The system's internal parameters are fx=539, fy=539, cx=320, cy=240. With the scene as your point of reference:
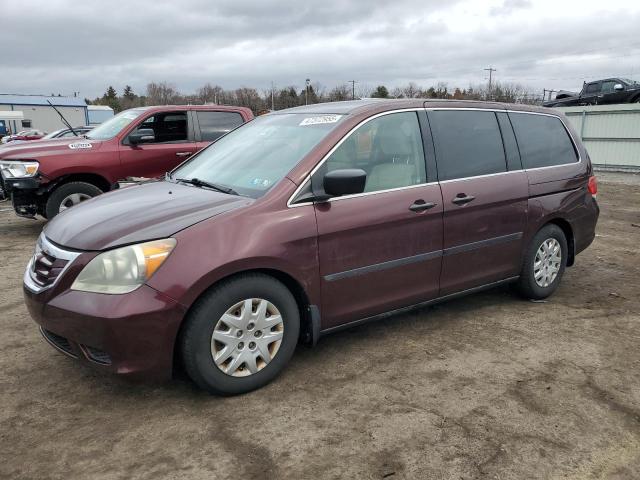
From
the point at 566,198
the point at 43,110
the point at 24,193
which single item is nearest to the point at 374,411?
the point at 566,198

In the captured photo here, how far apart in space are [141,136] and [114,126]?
63cm

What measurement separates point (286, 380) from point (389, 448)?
3.02 feet

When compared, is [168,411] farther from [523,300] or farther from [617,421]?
[523,300]

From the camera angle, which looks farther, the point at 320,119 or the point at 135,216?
the point at 320,119

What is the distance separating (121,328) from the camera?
2.77 metres

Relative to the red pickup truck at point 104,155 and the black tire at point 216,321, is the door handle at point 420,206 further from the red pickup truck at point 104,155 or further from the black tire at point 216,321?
the red pickup truck at point 104,155

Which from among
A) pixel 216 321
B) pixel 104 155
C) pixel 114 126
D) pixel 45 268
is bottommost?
pixel 216 321

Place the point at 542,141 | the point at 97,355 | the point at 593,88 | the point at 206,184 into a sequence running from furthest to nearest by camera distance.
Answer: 1. the point at 593,88
2. the point at 542,141
3. the point at 206,184
4. the point at 97,355

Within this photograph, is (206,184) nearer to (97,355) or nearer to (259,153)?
(259,153)

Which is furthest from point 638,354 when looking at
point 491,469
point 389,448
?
point 389,448

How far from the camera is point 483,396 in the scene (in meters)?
3.19

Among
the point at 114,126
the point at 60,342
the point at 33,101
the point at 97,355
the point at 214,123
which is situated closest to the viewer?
the point at 97,355

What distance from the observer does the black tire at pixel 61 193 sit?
7305mm

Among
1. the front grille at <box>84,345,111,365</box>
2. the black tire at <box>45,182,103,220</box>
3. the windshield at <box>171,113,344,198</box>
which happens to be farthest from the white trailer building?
the front grille at <box>84,345,111,365</box>
